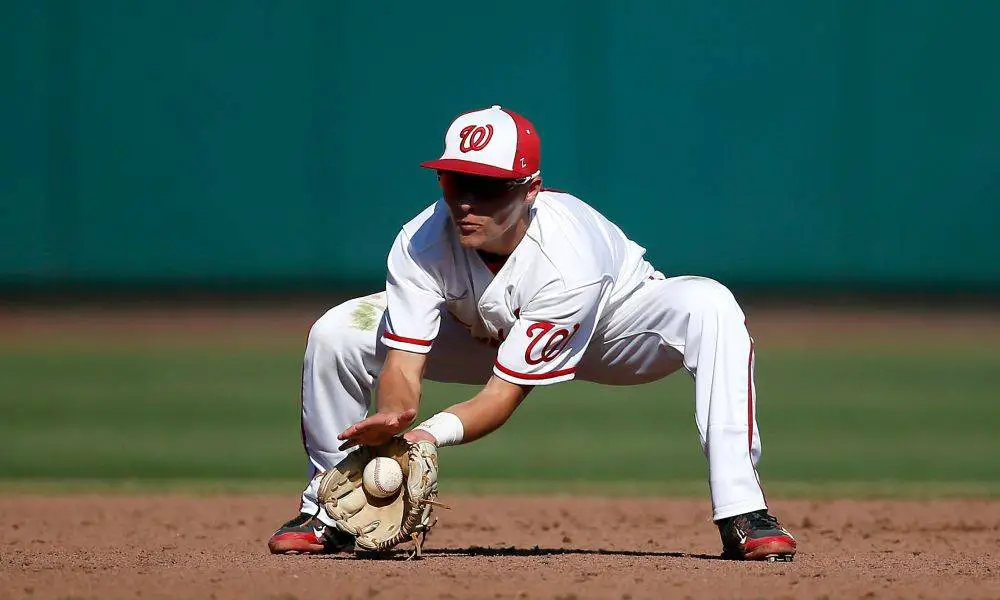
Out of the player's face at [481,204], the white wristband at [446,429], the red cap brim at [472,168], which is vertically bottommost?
the white wristband at [446,429]

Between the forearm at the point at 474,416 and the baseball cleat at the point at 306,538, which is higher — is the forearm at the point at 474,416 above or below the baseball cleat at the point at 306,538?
above

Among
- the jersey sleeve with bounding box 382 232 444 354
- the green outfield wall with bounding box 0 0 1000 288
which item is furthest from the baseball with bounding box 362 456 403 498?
the green outfield wall with bounding box 0 0 1000 288

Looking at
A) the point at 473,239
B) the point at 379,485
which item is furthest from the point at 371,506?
the point at 473,239

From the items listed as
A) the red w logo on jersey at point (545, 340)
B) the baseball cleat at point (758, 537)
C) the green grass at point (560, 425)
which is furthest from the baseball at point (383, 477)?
the green grass at point (560, 425)

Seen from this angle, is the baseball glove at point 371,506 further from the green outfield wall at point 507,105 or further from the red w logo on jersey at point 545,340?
the green outfield wall at point 507,105

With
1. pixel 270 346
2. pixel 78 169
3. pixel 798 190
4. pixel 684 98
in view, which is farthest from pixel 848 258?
pixel 78 169

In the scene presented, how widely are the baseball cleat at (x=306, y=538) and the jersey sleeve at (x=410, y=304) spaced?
2.35 feet

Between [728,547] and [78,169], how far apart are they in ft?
34.5

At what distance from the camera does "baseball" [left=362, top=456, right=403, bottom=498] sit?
421 centimetres

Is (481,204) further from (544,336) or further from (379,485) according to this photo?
(379,485)

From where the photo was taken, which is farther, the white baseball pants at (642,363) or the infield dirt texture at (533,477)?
the white baseball pants at (642,363)

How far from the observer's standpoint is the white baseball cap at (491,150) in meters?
4.22

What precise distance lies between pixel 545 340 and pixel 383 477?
0.64 meters

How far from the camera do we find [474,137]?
4277 millimetres
